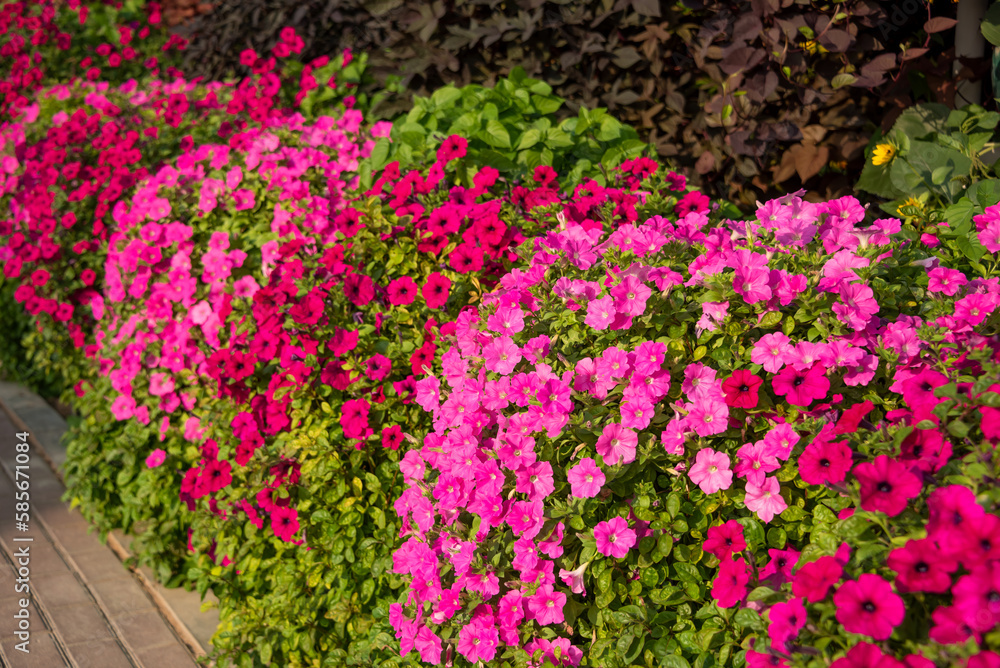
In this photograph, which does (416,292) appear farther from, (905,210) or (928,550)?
(928,550)

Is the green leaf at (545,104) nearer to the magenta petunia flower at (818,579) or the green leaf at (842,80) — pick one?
the green leaf at (842,80)

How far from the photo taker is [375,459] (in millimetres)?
2645

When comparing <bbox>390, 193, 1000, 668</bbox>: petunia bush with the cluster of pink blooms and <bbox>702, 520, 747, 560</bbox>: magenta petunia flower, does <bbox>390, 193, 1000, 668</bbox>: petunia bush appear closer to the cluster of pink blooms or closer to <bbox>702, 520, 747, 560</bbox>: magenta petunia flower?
<bbox>702, 520, 747, 560</bbox>: magenta petunia flower

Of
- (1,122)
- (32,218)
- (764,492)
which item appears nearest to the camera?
(764,492)

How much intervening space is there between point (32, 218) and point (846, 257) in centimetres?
462

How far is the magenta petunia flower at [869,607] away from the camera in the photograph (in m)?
1.30

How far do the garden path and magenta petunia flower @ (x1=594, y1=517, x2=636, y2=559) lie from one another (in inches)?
72.5

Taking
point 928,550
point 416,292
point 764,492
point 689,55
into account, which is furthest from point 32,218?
point 928,550

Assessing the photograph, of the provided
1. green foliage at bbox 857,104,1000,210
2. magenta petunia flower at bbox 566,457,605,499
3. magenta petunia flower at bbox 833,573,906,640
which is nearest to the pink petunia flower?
magenta petunia flower at bbox 566,457,605,499

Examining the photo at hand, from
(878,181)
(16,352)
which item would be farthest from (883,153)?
(16,352)

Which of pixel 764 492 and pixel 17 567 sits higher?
pixel 764 492

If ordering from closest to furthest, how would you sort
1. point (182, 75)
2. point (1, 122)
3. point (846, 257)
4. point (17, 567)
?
1. point (846, 257)
2. point (17, 567)
3. point (182, 75)
4. point (1, 122)

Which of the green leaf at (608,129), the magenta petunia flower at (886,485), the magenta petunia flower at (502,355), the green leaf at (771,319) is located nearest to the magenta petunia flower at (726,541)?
the magenta petunia flower at (886,485)

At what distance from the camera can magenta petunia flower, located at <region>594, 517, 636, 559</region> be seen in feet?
5.98
